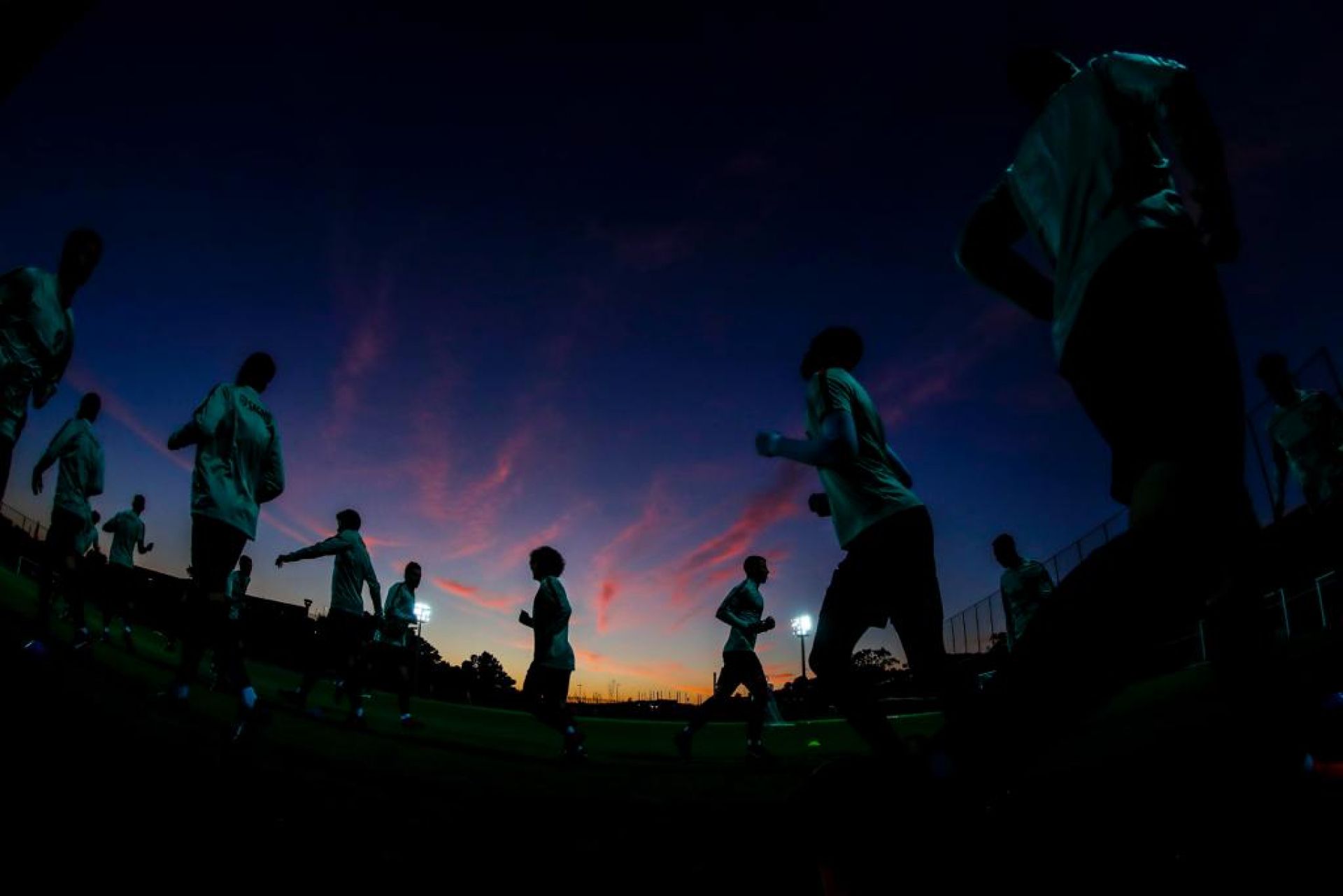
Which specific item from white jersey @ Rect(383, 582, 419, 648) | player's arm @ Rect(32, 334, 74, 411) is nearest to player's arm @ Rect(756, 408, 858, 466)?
player's arm @ Rect(32, 334, 74, 411)

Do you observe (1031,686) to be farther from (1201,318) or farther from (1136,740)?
(1136,740)

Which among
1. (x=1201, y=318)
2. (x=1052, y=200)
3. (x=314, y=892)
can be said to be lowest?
(x=314, y=892)

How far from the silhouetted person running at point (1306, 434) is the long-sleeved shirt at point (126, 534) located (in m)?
18.2

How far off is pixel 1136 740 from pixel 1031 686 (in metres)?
2.86

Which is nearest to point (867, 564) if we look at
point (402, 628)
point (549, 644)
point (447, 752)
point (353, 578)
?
point (447, 752)

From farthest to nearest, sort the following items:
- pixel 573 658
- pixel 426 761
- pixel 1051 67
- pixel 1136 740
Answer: pixel 573 658 < pixel 426 761 < pixel 1136 740 < pixel 1051 67

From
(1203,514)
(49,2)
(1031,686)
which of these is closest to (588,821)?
(1031,686)

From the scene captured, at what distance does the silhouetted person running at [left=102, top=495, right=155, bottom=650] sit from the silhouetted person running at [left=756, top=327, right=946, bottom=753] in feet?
45.6

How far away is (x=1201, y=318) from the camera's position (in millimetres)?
1410

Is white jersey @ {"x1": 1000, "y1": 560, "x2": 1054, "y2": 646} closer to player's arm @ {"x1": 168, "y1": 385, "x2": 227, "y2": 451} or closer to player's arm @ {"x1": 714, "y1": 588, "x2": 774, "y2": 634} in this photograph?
player's arm @ {"x1": 714, "y1": 588, "x2": 774, "y2": 634}

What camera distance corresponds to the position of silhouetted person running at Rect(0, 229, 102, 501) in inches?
166

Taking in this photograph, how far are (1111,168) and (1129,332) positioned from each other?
1.80 ft

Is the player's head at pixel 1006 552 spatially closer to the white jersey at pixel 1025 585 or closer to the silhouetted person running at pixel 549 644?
the white jersey at pixel 1025 585

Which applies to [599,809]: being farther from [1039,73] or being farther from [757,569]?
[757,569]
